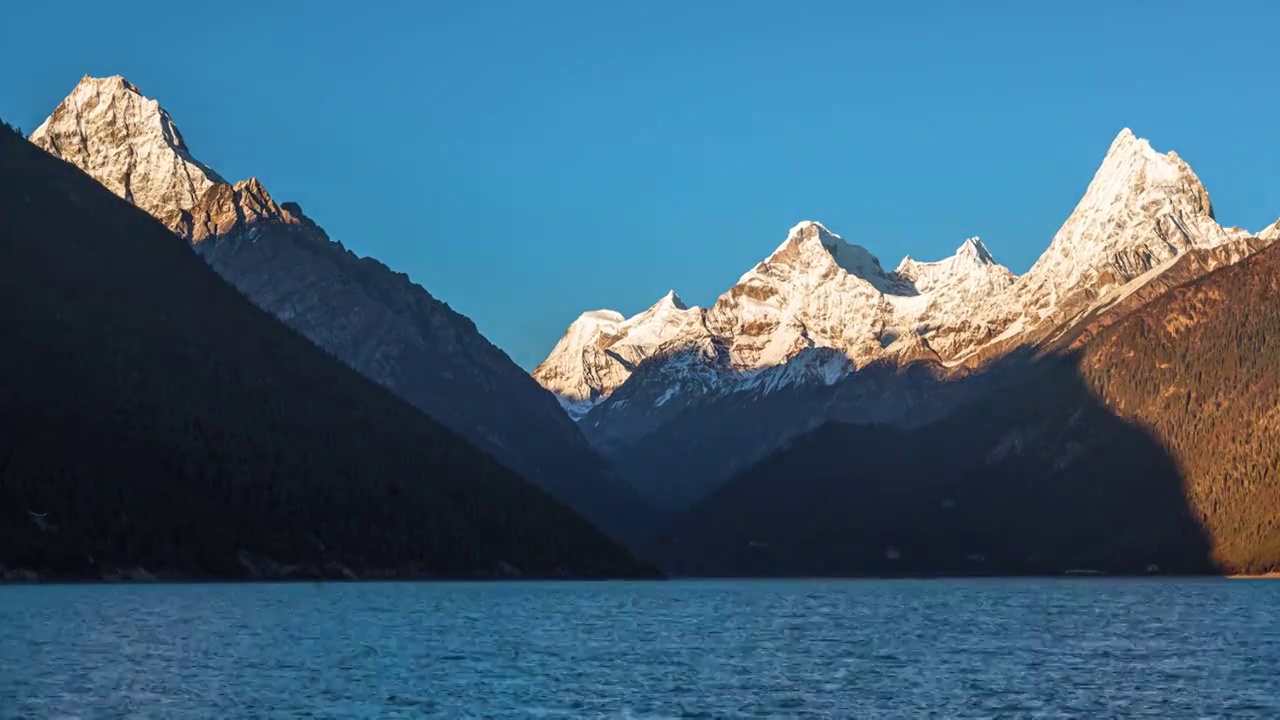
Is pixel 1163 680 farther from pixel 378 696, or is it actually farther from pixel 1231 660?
pixel 378 696

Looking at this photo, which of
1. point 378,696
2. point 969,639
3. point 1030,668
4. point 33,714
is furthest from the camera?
point 969,639

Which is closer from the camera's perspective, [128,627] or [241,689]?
[241,689]

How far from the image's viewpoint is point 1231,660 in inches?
5969

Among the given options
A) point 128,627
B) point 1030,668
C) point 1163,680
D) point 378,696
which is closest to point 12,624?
point 128,627

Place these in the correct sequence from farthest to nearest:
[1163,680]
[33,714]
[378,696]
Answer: [1163,680], [378,696], [33,714]

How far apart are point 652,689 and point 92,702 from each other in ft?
124

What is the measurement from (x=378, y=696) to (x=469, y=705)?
8071 mm

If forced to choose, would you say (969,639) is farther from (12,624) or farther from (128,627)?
(12,624)

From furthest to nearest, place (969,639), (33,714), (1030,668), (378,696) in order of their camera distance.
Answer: (969,639) < (1030,668) < (378,696) < (33,714)

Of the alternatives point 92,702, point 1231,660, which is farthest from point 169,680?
point 1231,660

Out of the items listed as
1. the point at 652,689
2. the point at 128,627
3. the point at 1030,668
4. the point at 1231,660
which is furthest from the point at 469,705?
the point at 128,627

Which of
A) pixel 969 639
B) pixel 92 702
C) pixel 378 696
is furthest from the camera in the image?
pixel 969 639

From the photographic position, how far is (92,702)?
4564 inches

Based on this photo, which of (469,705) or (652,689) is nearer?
(469,705)
